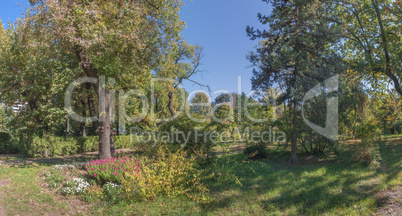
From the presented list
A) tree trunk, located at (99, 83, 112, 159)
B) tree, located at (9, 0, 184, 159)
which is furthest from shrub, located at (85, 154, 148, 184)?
tree, located at (9, 0, 184, 159)

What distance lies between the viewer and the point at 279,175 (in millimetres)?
7191

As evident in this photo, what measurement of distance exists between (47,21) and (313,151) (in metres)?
12.2

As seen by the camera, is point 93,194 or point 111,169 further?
point 111,169

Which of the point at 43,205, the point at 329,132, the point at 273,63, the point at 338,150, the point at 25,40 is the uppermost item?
the point at 25,40

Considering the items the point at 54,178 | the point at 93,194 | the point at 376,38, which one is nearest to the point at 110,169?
the point at 93,194

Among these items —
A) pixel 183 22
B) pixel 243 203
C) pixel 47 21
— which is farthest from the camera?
pixel 183 22

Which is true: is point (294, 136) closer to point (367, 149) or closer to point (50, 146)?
point (367, 149)

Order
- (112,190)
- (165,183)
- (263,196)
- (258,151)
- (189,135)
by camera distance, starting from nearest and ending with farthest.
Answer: (263,196) < (165,183) < (112,190) < (189,135) < (258,151)

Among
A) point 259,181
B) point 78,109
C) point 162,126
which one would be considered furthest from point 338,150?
point 78,109

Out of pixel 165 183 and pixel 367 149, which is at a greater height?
pixel 367 149

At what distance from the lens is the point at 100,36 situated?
8.26 m

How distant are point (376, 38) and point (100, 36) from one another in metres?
11.9

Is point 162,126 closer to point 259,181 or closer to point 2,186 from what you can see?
point 259,181

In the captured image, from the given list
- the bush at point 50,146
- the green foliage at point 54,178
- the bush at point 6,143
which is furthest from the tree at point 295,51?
the bush at point 6,143
